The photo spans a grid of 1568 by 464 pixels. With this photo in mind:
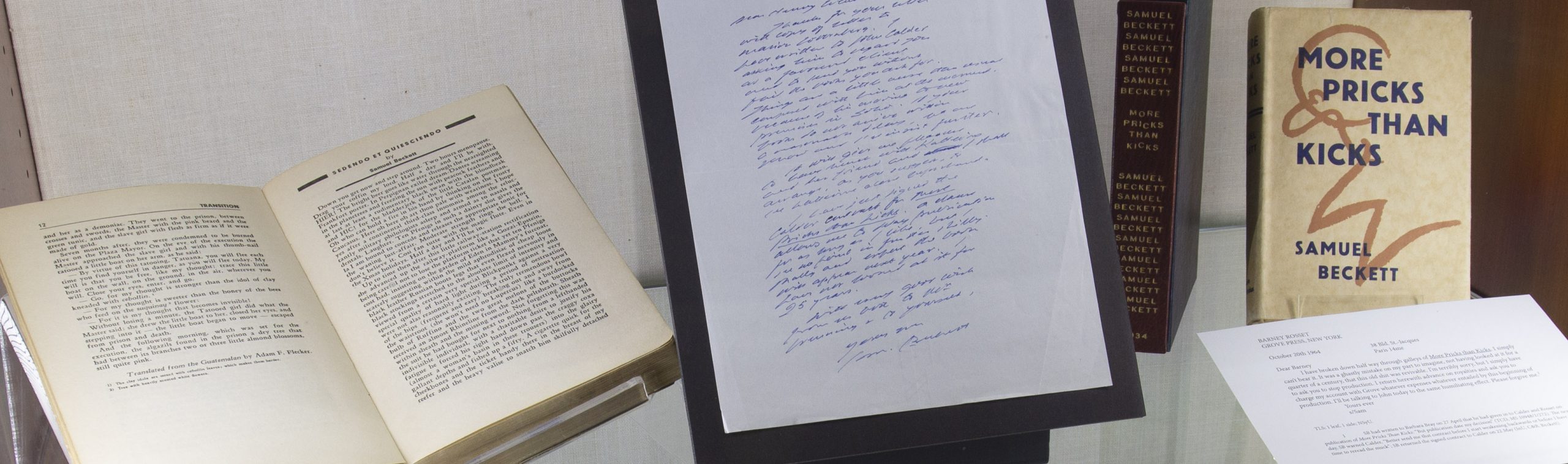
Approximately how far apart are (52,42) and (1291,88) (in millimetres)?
909

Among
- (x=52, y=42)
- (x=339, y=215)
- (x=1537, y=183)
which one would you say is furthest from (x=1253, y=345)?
(x=52, y=42)

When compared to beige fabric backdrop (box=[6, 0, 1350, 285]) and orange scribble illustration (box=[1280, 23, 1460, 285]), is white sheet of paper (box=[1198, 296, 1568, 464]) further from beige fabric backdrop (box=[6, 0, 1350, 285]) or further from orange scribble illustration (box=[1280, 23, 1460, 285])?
beige fabric backdrop (box=[6, 0, 1350, 285])

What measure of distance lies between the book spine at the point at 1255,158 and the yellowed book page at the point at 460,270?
1.31 feet

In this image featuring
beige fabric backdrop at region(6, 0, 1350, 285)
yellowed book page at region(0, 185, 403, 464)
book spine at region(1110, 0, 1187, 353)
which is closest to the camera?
yellowed book page at region(0, 185, 403, 464)

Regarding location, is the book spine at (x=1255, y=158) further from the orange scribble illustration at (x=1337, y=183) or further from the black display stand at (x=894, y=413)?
the black display stand at (x=894, y=413)

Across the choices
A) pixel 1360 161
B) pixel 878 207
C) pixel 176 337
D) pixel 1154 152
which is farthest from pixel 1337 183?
pixel 176 337

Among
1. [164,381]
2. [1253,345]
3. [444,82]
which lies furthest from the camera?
[444,82]

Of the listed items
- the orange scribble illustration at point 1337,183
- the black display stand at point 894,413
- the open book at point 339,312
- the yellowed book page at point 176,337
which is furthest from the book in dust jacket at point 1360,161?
the yellowed book page at point 176,337

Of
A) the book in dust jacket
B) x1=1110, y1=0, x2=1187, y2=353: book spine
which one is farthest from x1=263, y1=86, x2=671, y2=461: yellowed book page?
the book in dust jacket

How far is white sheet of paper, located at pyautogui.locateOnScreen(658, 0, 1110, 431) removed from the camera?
1.54 ft

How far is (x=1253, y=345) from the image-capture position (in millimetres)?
592

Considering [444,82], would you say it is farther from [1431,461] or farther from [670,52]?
[1431,461]

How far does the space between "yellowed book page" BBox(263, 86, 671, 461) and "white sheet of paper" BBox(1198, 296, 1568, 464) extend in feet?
1.23

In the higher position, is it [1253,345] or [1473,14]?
[1473,14]
